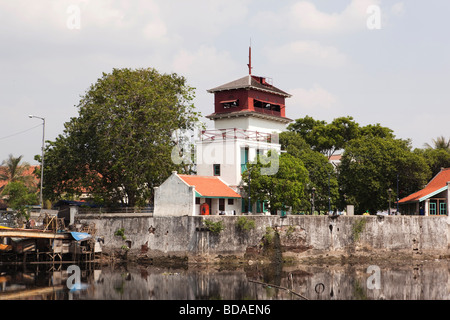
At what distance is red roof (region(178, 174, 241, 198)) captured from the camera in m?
47.6

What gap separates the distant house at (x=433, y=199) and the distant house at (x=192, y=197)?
49.9ft

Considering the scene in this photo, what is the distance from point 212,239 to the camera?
148ft

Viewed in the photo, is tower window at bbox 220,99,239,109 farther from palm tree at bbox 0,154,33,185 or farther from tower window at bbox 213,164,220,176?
palm tree at bbox 0,154,33,185

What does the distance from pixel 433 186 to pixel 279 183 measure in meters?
14.3

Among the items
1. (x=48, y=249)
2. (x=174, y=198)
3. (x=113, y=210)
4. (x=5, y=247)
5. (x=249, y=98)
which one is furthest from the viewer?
(x=249, y=98)

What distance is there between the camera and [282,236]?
45.5 meters

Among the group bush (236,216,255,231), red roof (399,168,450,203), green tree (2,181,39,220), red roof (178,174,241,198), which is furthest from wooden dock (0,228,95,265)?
red roof (399,168,450,203)

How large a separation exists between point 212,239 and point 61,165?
1626cm

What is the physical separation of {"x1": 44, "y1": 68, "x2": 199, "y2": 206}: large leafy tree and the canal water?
360 inches

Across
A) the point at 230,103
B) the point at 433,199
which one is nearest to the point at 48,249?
the point at 230,103

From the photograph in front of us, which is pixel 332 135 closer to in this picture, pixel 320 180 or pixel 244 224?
pixel 320 180

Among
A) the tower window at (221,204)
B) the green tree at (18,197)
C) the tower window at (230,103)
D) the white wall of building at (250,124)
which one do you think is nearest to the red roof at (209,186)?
the tower window at (221,204)

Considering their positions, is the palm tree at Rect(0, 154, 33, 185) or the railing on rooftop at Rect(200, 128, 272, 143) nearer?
the railing on rooftop at Rect(200, 128, 272, 143)

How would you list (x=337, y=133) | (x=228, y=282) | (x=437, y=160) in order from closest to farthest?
1. (x=228, y=282)
2. (x=437, y=160)
3. (x=337, y=133)
